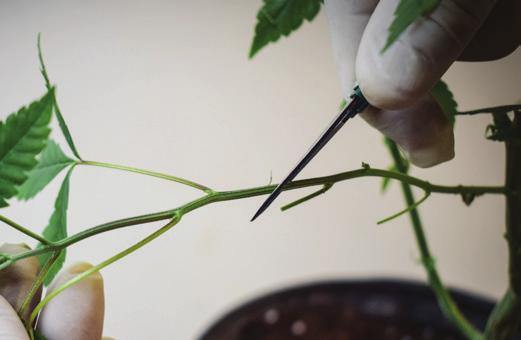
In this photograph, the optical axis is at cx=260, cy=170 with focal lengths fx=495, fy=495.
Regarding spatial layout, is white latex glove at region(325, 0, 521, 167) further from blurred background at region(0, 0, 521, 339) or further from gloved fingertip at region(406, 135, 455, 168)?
blurred background at region(0, 0, 521, 339)

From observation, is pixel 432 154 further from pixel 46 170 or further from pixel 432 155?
pixel 46 170

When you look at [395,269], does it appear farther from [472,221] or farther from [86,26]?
[86,26]

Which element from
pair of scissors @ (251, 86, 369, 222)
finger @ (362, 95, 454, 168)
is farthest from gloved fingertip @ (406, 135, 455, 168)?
pair of scissors @ (251, 86, 369, 222)

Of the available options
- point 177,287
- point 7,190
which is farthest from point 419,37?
point 177,287

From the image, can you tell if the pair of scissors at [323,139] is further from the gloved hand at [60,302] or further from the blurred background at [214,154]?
the blurred background at [214,154]

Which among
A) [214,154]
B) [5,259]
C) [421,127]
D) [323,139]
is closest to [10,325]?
[5,259]
